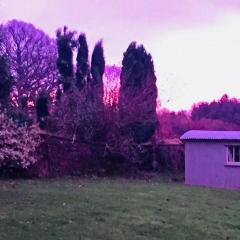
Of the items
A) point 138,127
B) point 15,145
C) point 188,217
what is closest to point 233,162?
point 138,127

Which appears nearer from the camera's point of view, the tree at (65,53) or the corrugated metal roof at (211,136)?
the corrugated metal roof at (211,136)

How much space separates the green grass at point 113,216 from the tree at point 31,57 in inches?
979

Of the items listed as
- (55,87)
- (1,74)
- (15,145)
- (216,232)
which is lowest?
(216,232)

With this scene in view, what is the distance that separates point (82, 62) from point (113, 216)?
28.9 metres

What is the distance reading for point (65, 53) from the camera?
39.2 m

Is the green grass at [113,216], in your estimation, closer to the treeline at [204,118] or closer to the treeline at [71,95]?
the treeline at [71,95]

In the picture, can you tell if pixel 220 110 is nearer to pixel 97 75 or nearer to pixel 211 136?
pixel 97 75

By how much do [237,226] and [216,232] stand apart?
3.34 ft

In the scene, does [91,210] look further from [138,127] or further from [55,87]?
[55,87]

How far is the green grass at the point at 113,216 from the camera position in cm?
932

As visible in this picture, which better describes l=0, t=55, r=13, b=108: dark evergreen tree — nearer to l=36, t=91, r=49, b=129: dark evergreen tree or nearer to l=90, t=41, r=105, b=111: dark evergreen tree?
l=90, t=41, r=105, b=111: dark evergreen tree

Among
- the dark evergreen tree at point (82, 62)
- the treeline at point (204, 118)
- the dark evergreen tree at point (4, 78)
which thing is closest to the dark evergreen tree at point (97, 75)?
the dark evergreen tree at point (82, 62)

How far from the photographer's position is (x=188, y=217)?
38.5 ft

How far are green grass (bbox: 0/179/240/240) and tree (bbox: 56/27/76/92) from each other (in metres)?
23.1
